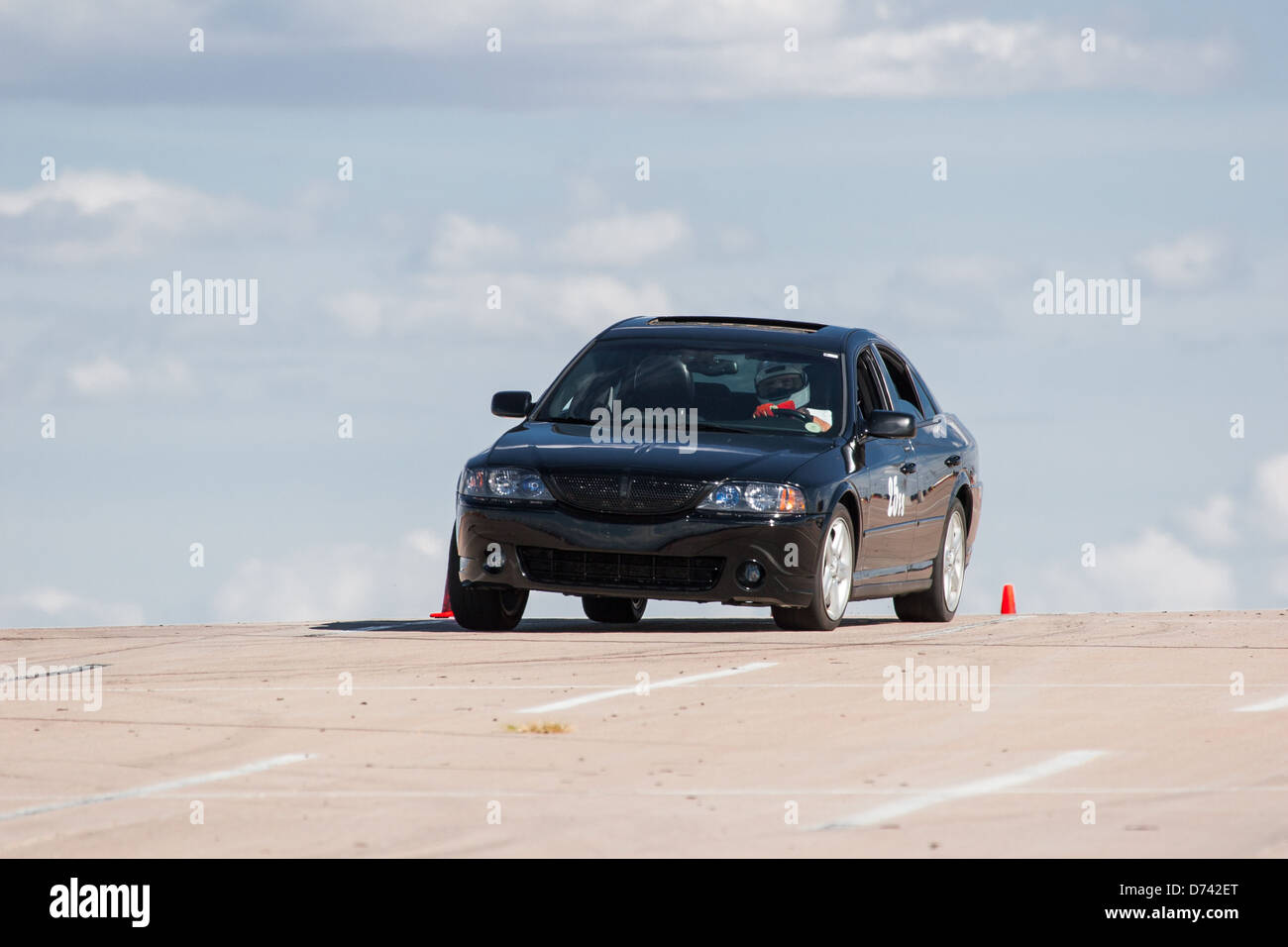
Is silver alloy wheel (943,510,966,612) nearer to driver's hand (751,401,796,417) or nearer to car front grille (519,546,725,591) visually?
driver's hand (751,401,796,417)

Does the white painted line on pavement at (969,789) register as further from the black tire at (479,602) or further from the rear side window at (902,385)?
the rear side window at (902,385)

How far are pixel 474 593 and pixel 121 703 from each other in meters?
4.60

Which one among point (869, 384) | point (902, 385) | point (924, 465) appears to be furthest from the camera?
point (902, 385)

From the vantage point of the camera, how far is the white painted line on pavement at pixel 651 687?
10.6 m

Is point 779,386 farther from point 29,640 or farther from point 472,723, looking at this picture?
point 472,723

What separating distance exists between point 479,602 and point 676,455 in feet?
5.32

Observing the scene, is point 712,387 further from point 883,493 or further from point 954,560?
point 954,560

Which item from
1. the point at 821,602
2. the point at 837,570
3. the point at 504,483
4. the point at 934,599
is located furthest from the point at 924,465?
the point at 504,483

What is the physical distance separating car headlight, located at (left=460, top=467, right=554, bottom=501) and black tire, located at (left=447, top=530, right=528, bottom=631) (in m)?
0.45

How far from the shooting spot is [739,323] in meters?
16.9

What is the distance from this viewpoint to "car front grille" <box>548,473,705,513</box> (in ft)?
48.1
